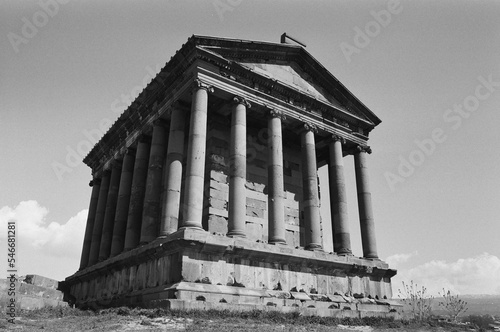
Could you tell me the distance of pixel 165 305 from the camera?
1297cm

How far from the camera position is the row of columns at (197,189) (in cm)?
1708

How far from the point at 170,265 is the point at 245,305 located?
3248mm

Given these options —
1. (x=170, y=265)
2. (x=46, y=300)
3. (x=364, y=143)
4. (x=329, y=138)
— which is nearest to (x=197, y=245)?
(x=170, y=265)

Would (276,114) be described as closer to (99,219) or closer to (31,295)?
(31,295)

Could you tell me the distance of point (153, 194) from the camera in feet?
65.7

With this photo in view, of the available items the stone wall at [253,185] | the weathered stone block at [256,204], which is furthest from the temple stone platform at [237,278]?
the weathered stone block at [256,204]

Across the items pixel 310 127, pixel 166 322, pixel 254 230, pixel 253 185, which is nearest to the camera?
pixel 166 322

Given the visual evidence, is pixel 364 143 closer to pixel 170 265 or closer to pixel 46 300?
pixel 170 265

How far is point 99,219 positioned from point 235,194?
14.7 meters

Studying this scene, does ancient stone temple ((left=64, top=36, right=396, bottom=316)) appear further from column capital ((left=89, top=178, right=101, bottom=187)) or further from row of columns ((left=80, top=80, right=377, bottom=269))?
column capital ((left=89, top=178, right=101, bottom=187))

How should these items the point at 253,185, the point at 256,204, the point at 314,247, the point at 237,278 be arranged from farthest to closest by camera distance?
1. the point at 253,185
2. the point at 256,204
3. the point at 314,247
4. the point at 237,278

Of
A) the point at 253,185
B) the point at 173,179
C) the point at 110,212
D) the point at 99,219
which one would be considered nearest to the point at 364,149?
the point at 253,185

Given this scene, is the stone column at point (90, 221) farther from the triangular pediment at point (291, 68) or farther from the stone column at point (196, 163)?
the triangular pediment at point (291, 68)

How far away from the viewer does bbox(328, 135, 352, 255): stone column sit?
21000 mm
